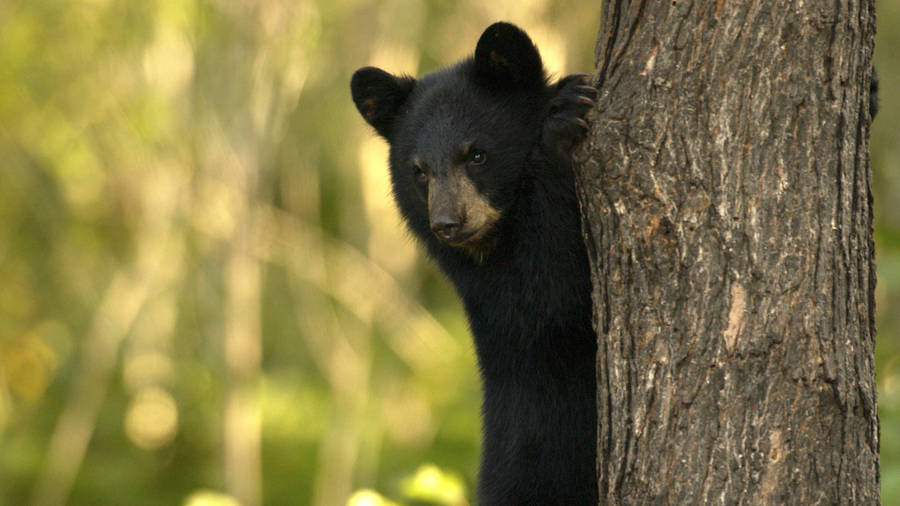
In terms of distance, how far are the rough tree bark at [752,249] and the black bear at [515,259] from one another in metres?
0.65

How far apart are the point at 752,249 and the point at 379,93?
2.12 metres

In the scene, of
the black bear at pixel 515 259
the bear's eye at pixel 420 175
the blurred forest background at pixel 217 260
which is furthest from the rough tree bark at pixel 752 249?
the blurred forest background at pixel 217 260

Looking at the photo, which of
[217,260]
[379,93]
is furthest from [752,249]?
[217,260]

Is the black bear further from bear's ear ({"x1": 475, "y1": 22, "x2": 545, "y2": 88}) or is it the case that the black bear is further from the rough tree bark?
the rough tree bark

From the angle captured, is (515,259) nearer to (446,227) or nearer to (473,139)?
(446,227)

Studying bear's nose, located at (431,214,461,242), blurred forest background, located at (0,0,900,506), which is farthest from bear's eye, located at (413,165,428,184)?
blurred forest background, located at (0,0,900,506)

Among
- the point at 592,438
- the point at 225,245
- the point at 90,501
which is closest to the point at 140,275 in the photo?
the point at 225,245

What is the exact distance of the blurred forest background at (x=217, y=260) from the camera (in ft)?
27.3

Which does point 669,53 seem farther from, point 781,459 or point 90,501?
point 90,501

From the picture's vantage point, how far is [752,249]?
2.41 metres

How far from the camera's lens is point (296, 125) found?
1110 cm

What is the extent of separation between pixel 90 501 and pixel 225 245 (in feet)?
12.3

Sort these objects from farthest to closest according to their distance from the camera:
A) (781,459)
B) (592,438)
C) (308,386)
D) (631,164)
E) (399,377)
Result: (308,386)
(399,377)
(592,438)
(631,164)
(781,459)

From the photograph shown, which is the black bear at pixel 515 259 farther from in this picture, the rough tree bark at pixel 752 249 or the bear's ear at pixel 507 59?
the rough tree bark at pixel 752 249
